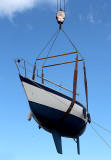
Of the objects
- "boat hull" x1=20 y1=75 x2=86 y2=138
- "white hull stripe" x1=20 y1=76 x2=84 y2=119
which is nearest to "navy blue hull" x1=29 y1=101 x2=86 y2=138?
"boat hull" x1=20 y1=75 x2=86 y2=138

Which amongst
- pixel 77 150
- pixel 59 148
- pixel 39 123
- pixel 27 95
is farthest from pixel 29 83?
pixel 77 150

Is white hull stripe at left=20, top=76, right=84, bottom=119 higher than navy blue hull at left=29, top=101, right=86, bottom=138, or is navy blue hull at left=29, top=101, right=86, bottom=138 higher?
white hull stripe at left=20, top=76, right=84, bottom=119

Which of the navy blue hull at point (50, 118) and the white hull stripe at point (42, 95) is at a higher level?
the white hull stripe at point (42, 95)

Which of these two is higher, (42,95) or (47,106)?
(42,95)

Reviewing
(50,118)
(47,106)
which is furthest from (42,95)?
(50,118)

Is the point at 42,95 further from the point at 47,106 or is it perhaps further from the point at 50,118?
the point at 50,118

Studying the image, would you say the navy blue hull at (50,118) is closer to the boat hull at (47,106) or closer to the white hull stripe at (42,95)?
the boat hull at (47,106)

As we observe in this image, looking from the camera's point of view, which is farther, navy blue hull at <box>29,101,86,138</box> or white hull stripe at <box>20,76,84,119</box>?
white hull stripe at <box>20,76,84,119</box>

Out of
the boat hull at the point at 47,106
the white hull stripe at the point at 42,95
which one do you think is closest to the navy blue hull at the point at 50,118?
the boat hull at the point at 47,106

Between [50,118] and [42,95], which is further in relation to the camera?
[42,95]

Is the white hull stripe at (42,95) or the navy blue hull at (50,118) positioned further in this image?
the white hull stripe at (42,95)

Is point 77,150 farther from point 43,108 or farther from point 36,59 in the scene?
point 36,59

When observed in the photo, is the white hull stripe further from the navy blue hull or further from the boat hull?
the navy blue hull

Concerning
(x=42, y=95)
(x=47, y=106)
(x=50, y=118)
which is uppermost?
(x=42, y=95)
